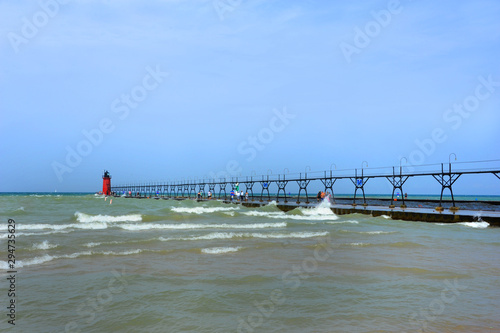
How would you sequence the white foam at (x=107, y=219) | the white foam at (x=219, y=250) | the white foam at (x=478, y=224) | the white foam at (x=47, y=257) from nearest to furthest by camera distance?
the white foam at (x=47, y=257)
the white foam at (x=219, y=250)
the white foam at (x=478, y=224)
the white foam at (x=107, y=219)

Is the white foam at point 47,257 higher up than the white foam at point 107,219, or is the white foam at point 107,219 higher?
the white foam at point 47,257

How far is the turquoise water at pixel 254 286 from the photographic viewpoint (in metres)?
5.52

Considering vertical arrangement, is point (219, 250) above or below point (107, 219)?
above

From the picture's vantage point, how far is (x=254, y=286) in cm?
745

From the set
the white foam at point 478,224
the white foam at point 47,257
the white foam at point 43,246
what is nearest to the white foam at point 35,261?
the white foam at point 47,257

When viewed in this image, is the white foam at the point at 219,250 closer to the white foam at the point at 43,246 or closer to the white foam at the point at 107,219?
the white foam at the point at 43,246

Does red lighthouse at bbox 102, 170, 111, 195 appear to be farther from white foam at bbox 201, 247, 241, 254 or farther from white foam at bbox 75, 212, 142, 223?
white foam at bbox 201, 247, 241, 254

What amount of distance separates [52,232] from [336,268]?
12132mm

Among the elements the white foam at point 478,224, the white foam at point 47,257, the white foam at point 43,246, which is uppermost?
the white foam at point 47,257

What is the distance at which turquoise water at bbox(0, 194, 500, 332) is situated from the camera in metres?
5.52

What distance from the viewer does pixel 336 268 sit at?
9.01m

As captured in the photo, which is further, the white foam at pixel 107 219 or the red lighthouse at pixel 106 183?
the red lighthouse at pixel 106 183

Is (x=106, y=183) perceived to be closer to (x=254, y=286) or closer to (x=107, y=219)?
(x=107, y=219)

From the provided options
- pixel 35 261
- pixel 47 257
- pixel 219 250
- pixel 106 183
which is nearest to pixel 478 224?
pixel 219 250
